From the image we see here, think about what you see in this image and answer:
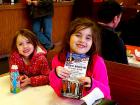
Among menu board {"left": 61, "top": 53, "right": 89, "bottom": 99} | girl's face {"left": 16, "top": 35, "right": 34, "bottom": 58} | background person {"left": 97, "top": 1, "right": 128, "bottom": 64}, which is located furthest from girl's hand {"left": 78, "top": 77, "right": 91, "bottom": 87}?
background person {"left": 97, "top": 1, "right": 128, "bottom": 64}

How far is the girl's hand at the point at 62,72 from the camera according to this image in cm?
141

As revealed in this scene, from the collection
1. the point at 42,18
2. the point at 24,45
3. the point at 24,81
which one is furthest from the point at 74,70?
the point at 42,18

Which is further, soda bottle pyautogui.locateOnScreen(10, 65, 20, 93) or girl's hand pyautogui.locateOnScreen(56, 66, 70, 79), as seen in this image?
soda bottle pyautogui.locateOnScreen(10, 65, 20, 93)

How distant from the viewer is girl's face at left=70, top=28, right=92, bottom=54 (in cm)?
150

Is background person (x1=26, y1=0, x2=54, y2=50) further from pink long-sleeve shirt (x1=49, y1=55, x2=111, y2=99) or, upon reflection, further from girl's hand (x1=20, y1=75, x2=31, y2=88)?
pink long-sleeve shirt (x1=49, y1=55, x2=111, y2=99)

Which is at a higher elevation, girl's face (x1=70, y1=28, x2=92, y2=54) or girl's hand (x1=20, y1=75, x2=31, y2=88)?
girl's face (x1=70, y1=28, x2=92, y2=54)

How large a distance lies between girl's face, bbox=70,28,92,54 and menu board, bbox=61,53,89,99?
0.08m

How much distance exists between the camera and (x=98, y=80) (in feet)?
4.94

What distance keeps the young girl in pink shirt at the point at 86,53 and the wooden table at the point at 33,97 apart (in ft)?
0.18

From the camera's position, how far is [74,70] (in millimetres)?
1400

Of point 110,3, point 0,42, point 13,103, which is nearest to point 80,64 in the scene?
point 13,103

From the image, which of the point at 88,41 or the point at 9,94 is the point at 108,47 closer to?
the point at 88,41

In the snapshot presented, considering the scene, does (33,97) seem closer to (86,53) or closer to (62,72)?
(62,72)

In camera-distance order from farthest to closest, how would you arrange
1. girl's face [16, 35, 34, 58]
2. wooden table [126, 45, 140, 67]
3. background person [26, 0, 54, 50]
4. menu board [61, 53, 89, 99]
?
background person [26, 0, 54, 50] → wooden table [126, 45, 140, 67] → girl's face [16, 35, 34, 58] → menu board [61, 53, 89, 99]
